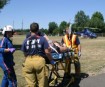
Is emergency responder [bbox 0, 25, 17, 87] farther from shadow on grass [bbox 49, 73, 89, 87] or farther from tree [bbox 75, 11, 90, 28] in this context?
tree [bbox 75, 11, 90, 28]

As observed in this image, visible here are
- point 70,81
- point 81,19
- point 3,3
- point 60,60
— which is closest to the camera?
point 60,60

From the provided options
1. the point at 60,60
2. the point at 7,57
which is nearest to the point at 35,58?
the point at 7,57

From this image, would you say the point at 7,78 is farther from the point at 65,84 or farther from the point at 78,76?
the point at 78,76

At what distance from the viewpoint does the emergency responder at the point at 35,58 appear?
8.25 metres

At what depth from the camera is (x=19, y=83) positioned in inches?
448

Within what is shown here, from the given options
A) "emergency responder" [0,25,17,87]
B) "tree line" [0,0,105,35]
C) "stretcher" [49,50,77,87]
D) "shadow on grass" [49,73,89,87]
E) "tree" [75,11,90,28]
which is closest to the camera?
"emergency responder" [0,25,17,87]

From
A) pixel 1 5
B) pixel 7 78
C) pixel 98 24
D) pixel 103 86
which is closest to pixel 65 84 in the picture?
pixel 103 86

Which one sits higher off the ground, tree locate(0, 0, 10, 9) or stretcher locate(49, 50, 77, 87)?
tree locate(0, 0, 10, 9)

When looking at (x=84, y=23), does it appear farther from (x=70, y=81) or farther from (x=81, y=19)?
(x=70, y=81)

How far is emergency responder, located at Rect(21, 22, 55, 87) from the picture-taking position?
325 inches

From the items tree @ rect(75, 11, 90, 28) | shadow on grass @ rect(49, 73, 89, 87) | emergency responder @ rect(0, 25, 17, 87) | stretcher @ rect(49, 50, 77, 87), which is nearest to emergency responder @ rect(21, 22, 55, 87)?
emergency responder @ rect(0, 25, 17, 87)

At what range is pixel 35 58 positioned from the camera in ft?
27.2

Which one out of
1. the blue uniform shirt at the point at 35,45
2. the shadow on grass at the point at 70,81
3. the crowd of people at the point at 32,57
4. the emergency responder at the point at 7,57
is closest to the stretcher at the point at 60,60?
the shadow on grass at the point at 70,81

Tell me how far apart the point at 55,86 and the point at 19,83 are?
1147 millimetres
